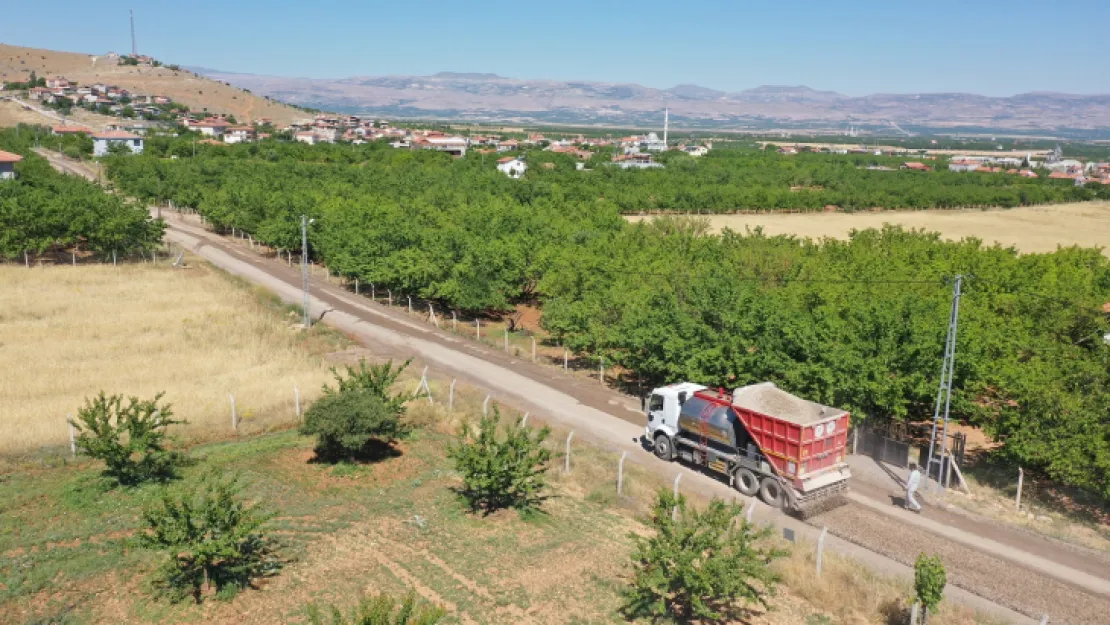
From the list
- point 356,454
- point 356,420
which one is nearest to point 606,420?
point 356,454

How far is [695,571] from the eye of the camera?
15.7 meters

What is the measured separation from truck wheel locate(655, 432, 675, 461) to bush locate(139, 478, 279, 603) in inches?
515

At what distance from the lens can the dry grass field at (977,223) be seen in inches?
3723

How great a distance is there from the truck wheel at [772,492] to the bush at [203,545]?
13696 mm

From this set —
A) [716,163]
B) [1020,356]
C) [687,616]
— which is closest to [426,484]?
[687,616]

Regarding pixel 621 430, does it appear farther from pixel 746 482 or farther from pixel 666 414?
pixel 746 482

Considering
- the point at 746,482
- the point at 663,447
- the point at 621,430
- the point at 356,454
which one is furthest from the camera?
the point at 621,430

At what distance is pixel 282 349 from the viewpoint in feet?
127

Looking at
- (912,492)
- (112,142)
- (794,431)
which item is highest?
(112,142)

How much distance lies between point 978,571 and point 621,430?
12889 mm

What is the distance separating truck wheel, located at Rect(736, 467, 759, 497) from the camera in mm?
23609

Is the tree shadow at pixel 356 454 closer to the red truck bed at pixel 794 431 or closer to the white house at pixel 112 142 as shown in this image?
the red truck bed at pixel 794 431

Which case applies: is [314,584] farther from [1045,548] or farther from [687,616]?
[1045,548]

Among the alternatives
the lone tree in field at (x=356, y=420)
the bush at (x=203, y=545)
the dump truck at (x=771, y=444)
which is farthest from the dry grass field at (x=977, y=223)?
the bush at (x=203, y=545)
